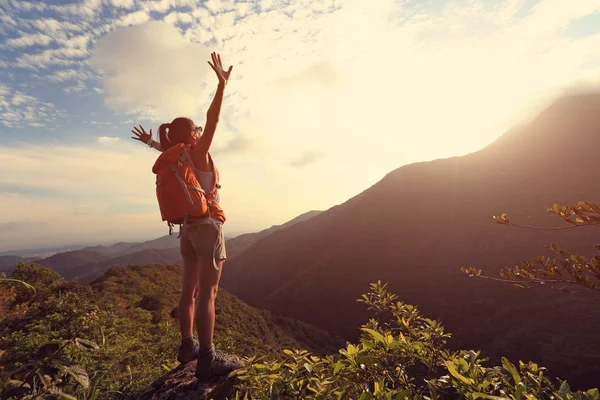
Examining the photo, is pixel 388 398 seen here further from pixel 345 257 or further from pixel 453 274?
pixel 345 257

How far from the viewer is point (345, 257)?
9081 cm

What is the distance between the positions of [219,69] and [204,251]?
1.90 meters

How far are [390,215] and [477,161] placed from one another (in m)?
33.8

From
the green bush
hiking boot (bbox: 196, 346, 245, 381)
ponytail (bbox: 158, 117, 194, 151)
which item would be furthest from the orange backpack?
the green bush

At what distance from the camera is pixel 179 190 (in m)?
3.09

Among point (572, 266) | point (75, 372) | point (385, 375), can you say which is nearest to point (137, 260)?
point (385, 375)

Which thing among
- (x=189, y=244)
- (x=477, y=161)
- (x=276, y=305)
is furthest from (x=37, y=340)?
(x=477, y=161)

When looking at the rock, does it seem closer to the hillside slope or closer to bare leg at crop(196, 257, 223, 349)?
bare leg at crop(196, 257, 223, 349)

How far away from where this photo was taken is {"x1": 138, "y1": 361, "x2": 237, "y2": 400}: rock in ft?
10.2

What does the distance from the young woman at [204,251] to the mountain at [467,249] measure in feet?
180

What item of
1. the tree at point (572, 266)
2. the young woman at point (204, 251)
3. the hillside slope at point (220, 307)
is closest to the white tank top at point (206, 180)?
the young woman at point (204, 251)

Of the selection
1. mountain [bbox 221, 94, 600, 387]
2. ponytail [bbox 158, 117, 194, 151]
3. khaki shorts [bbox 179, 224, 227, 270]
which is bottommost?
mountain [bbox 221, 94, 600, 387]

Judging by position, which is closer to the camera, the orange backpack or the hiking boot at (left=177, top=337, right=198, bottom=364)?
the orange backpack

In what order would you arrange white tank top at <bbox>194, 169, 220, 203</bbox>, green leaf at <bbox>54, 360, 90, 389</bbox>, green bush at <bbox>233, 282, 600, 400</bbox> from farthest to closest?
white tank top at <bbox>194, 169, 220, 203</bbox> < green bush at <bbox>233, 282, 600, 400</bbox> < green leaf at <bbox>54, 360, 90, 389</bbox>
